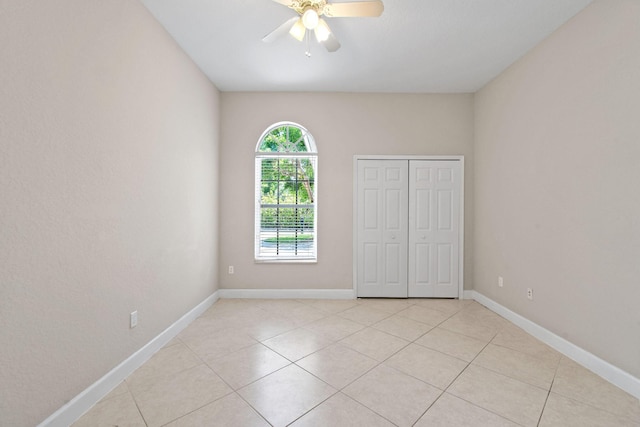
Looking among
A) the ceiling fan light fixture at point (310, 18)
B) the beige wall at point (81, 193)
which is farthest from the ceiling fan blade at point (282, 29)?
the beige wall at point (81, 193)

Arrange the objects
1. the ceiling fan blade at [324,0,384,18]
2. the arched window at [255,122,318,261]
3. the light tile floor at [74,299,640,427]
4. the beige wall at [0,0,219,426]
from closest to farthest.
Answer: the beige wall at [0,0,219,426] < the light tile floor at [74,299,640,427] < the ceiling fan blade at [324,0,384,18] < the arched window at [255,122,318,261]

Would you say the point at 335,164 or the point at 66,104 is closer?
the point at 66,104

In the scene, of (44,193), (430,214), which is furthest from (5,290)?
(430,214)

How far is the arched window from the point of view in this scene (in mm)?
3955

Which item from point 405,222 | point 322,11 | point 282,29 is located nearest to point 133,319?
point 282,29

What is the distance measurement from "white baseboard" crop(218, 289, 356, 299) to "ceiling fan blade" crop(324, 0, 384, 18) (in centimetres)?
326

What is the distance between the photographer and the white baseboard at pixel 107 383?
148cm

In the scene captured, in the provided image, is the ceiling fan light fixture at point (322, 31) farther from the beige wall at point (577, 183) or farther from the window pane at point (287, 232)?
the window pane at point (287, 232)

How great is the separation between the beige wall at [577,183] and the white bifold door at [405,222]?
0.65 meters

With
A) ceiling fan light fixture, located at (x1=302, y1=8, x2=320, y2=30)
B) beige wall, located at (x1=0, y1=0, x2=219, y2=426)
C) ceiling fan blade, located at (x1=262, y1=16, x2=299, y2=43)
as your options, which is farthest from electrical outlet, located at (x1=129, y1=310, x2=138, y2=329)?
ceiling fan light fixture, located at (x1=302, y1=8, x2=320, y2=30)

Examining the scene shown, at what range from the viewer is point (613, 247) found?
6.51ft

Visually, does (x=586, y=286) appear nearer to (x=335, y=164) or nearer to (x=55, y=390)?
(x=335, y=164)

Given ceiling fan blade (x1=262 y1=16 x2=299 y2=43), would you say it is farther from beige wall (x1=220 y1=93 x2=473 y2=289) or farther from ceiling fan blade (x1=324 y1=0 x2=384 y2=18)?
beige wall (x1=220 y1=93 x2=473 y2=289)

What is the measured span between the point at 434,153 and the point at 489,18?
1769 millimetres
